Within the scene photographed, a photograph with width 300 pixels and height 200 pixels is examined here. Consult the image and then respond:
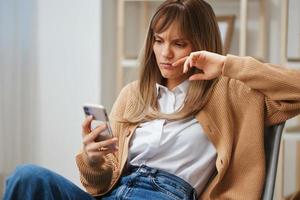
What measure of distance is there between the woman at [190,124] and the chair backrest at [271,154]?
0.07 feet

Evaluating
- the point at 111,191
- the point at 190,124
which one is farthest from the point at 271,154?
the point at 111,191

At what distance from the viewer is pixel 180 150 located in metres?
Answer: 1.38

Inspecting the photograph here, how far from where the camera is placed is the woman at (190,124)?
1.31 metres

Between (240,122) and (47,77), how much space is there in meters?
1.45

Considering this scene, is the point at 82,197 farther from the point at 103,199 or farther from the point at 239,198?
the point at 239,198

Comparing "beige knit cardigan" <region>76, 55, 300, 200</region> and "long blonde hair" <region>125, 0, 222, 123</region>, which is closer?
"beige knit cardigan" <region>76, 55, 300, 200</region>

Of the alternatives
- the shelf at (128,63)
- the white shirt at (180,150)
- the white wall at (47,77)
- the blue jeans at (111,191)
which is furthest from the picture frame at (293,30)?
the blue jeans at (111,191)

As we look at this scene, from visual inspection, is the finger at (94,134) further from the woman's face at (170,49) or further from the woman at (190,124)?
the woman's face at (170,49)

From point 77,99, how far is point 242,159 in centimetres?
135

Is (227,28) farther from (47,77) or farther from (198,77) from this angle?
(198,77)

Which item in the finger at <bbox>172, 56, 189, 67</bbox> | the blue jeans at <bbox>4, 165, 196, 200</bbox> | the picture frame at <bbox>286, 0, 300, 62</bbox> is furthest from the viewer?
the picture frame at <bbox>286, 0, 300, 62</bbox>

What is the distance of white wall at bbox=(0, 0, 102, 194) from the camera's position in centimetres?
247

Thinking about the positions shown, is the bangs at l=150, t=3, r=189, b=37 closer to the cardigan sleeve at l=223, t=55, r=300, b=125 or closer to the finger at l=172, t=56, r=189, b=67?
the finger at l=172, t=56, r=189, b=67

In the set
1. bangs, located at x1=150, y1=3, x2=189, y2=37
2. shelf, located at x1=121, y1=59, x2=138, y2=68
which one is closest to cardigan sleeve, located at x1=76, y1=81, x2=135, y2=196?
bangs, located at x1=150, y1=3, x2=189, y2=37
